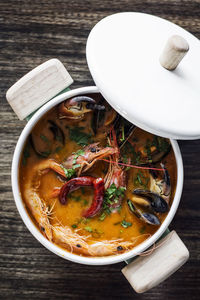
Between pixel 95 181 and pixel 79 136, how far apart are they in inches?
7.8

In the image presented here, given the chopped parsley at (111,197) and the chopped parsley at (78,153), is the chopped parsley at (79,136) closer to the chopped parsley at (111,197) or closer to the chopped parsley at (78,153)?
the chopped parsley at (78,153)

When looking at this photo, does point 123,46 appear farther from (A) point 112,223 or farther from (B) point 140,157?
(A) point 112,223

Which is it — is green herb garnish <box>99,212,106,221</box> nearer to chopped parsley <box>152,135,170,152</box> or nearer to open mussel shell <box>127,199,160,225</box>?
open mussel shell <box>127,199,160,225</box>

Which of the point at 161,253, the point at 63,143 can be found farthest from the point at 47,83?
the point at 161,253

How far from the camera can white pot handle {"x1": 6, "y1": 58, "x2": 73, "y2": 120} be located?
1140 millimetres

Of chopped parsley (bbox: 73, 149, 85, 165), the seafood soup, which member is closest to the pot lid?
the seafood soup

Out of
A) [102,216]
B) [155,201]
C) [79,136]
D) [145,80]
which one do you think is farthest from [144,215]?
[145,80]

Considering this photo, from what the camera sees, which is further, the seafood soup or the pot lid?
the seafood soup

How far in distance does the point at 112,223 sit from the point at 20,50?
0.86m

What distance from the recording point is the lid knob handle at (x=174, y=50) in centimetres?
83

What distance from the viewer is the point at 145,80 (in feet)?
3.03

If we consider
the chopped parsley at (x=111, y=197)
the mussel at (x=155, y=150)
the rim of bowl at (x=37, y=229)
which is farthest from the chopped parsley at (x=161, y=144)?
the chopped parsley at (x=111, y=197)

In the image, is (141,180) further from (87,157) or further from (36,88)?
(36,88)

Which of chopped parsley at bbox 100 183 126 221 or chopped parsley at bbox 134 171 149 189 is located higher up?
chopped parsley at bbox 134 171 149 189
